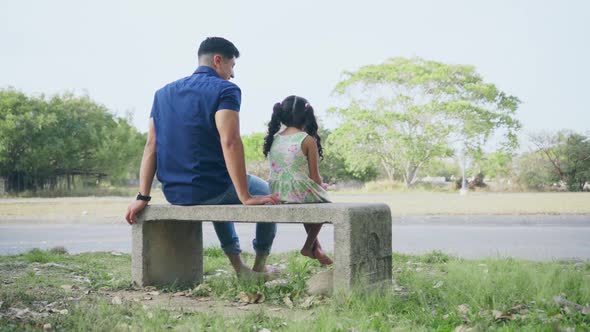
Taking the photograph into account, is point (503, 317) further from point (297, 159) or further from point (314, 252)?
point (297, 159)

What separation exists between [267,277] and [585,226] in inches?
372

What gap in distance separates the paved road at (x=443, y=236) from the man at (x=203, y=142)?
2433 mm

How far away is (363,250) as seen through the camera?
4.00 metres

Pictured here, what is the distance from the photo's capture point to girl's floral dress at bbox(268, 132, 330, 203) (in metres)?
4.89

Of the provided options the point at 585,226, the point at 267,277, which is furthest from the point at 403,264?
the point at 585,226

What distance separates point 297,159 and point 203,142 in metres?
0.81

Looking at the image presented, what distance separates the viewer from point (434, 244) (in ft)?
30.6

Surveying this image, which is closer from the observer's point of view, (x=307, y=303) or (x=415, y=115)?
(x=307, y=303)

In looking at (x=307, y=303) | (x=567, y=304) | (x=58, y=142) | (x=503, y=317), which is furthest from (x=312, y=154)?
(x=58, y=142)

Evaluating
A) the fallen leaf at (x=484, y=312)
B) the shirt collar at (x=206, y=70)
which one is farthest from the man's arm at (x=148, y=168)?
the fallen leaf at (x=484, y=312)

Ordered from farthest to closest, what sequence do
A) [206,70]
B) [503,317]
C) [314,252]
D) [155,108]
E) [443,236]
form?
[443,236], [314,252], [155,108], [206,70], [503,317]

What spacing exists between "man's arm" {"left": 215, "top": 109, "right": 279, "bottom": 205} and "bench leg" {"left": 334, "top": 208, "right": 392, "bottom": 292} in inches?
26.5

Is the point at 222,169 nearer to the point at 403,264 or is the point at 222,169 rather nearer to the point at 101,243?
the point at 403,264

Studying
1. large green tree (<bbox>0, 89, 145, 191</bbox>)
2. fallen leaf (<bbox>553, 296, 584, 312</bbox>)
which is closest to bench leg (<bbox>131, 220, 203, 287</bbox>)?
→ fallen leaf (<bbox>553, 296, 584, 312</bbox>)
